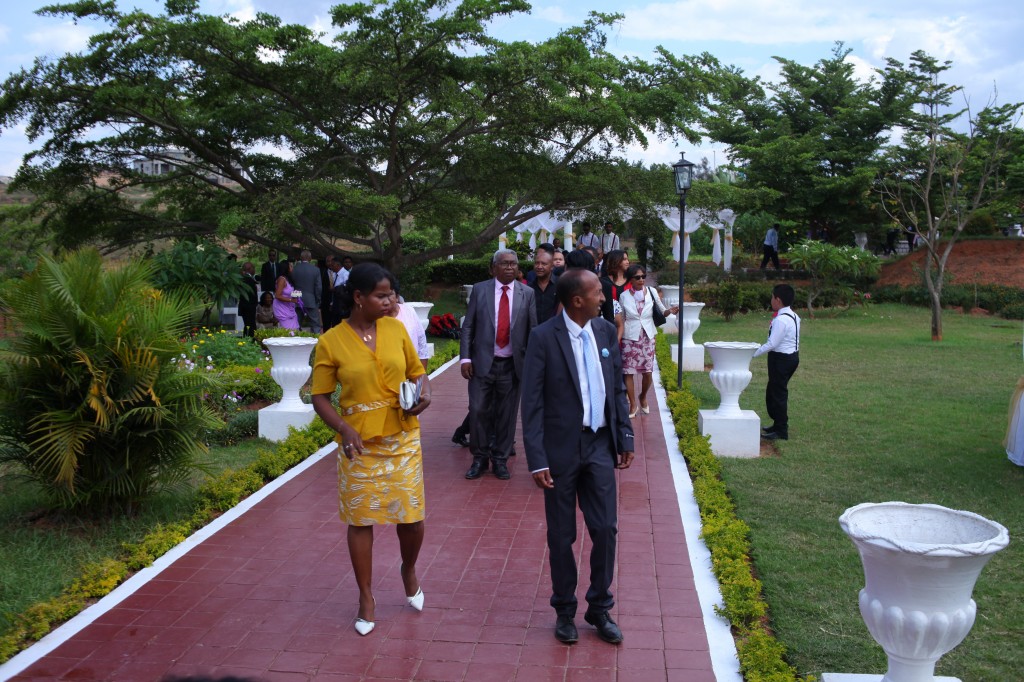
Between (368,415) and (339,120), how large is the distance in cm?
1387

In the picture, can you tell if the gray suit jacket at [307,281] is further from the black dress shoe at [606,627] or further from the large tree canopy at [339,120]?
the black dress shoe at [606,627]

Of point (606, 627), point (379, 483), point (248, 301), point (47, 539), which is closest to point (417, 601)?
point (379, 483)

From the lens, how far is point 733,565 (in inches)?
195

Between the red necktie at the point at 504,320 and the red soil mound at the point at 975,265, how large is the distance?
65.9 ft

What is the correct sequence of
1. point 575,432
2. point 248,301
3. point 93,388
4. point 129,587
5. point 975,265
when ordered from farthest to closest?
point 975,265, point 248,301, point 93,388, point 129,587, point 575,432

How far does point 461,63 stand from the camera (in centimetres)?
1534

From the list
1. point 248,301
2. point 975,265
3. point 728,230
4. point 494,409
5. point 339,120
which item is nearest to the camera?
point 494,409

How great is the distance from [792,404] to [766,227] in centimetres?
1940

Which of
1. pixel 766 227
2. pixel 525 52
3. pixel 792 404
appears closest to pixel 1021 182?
pixel 766 227

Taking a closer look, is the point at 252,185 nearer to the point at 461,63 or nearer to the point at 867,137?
the point at 461,63

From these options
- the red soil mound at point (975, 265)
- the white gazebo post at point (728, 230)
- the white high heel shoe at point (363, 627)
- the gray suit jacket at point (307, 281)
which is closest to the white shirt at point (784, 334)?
the white high heel shoe at point (363, 627)

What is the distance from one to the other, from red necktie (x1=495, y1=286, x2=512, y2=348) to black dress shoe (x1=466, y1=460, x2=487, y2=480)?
37.5 inches

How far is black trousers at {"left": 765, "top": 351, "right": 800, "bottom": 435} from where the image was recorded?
322 inches

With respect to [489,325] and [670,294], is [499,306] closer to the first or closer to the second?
[489,325]
